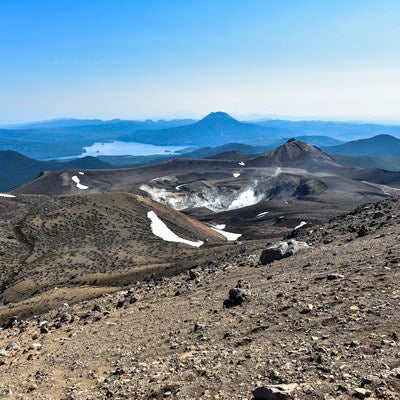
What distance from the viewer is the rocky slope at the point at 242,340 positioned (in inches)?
358

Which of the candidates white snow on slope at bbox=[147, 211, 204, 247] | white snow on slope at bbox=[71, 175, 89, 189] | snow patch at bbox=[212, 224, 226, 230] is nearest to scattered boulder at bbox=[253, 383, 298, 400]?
white snow on slope at bbox=[147, 211, 204, 247]

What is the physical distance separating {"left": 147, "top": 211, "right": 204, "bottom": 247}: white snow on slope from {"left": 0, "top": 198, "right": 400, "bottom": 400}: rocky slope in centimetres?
4138

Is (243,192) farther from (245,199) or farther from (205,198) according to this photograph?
(205,198)

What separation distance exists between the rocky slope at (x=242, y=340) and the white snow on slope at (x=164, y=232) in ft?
136

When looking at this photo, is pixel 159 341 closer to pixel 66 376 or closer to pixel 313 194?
pixel 66 376

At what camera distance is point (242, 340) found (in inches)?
468

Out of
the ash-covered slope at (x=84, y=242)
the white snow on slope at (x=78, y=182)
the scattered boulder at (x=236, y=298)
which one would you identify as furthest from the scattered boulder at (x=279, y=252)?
the white snow on slope at (x=78, y=182)

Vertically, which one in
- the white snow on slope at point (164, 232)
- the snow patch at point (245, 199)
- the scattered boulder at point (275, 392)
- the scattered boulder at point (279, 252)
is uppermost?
the scattered boulder at point (275, 392)

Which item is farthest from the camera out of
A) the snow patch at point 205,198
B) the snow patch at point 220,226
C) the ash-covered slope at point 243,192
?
the snow patch at point 205,198

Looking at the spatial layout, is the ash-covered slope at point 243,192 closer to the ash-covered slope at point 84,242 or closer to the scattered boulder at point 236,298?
the ash-covered slope at point 84,242

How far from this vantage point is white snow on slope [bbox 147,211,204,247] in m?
63.5

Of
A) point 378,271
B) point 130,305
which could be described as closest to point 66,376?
point 130,305

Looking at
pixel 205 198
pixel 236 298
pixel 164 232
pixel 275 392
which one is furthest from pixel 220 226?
pixel 275 392

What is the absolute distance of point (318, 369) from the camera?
900 cm
